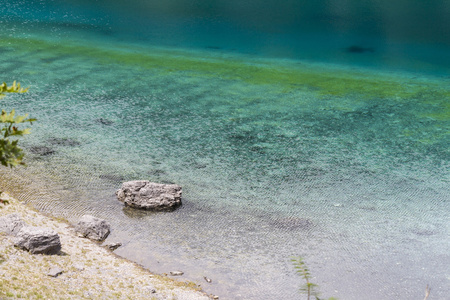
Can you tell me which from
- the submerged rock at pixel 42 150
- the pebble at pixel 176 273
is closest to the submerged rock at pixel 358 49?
the submerged rock at pixel 42 150

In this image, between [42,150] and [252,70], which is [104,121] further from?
[252,70]

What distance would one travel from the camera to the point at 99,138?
605 inches

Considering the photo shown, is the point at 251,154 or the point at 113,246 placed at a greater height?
the point at 251,154

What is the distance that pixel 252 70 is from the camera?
84.2ft

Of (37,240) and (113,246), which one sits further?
(113,246)

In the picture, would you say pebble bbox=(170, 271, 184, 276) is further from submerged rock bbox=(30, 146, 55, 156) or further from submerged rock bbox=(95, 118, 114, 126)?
submerged rock bbox=(95, 118, 114, 126)

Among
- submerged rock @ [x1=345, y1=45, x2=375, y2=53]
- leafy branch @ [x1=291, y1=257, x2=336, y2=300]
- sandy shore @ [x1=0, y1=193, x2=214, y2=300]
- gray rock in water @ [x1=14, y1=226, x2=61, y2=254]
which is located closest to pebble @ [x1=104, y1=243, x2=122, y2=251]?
sandy shore @ [x1=0, y1=193, x2=214, y2=300]

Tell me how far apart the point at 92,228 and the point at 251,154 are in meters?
6.01

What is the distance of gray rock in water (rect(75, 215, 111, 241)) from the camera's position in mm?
10008

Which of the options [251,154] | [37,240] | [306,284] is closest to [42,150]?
[251,154]

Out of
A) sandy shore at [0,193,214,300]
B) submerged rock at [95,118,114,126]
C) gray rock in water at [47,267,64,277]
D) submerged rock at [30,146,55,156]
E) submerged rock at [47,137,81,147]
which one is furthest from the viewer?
submerged rock at [95,118,114,126]

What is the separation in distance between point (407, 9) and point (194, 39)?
19.8 m

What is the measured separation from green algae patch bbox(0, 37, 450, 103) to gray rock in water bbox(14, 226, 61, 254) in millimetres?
14697

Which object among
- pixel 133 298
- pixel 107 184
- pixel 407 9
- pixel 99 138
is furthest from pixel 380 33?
pixel 133 298
